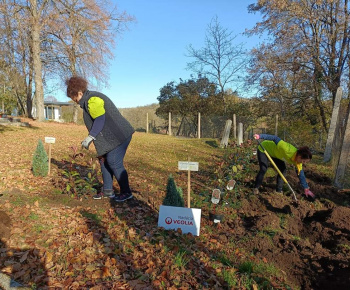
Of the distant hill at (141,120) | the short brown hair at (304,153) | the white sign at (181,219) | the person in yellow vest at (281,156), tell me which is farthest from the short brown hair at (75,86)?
the distant hill at (141,120)

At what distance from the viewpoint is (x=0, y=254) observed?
2697mm

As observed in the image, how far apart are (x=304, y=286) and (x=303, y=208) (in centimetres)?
205

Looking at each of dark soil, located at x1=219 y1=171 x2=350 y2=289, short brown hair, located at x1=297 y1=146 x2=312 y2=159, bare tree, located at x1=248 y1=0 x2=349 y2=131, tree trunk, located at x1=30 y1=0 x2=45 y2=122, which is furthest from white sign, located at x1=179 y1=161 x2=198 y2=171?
tree trunk, located at x1=30 y1=0 x2=45 y2=122

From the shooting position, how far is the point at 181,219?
143 inches

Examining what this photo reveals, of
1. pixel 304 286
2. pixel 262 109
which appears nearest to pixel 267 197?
pixel 304 286

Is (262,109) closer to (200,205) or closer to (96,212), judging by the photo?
(200,205)

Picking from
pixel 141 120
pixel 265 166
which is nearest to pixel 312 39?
pixel 265 166

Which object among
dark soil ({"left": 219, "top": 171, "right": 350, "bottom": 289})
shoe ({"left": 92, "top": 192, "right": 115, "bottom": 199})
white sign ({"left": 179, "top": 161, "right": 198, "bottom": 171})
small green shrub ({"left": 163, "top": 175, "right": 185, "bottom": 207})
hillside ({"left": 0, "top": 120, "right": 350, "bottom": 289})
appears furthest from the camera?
shoe ({"left": 92, "top": 192, "right": 115, "bottom": 199})

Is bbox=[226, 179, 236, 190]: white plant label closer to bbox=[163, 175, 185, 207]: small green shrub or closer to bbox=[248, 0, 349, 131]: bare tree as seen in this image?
bbox=[163, 175, 185, 207]: small green shrub

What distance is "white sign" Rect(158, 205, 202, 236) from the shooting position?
358 cm

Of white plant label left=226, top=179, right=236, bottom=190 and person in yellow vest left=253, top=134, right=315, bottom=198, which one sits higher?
person in yellow vest left=253, top=134, right=315, bottom=198

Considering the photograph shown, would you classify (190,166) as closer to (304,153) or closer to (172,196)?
(172,196)

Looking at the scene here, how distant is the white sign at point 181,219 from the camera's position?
3.58 m

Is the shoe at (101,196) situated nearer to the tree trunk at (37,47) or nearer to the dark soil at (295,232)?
the dark soil at (295,232)
